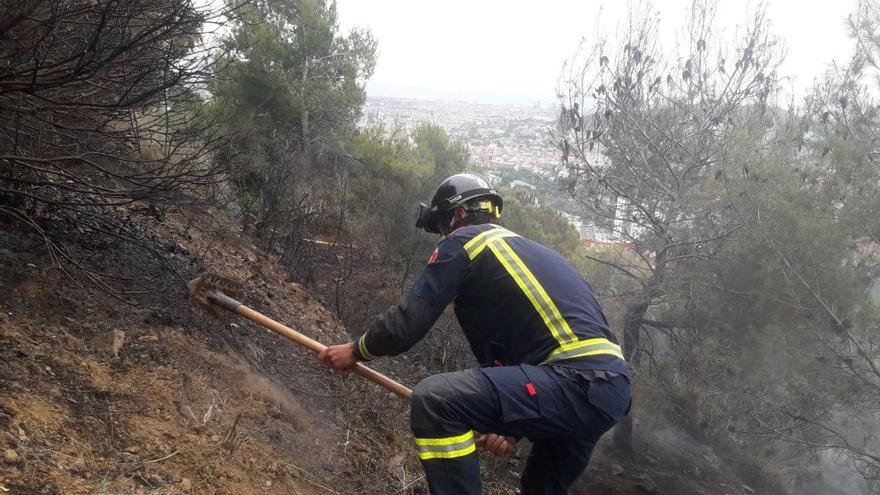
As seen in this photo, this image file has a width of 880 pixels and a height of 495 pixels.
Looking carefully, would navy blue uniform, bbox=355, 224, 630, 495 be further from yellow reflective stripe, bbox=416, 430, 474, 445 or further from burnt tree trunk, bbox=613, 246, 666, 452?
burnt tree trunk, bbox=613, 246, 666, 452

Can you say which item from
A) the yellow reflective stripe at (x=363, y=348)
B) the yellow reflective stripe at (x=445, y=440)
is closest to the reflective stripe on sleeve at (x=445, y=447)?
the yellow reflective stripe at (x=445, y=440)

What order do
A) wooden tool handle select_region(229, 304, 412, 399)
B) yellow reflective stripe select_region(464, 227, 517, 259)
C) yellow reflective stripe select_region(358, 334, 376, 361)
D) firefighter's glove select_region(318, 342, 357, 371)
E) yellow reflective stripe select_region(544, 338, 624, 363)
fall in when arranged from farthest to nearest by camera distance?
wooden tool handle select_region(229, 304, 412, 399), firefighter's glove select_region(318, 342, 357, 371), yellow reflective stripe select_region(358, 334, 376, 361), yellow reflective stripe select_region(464, 227, 517, 259), yellow reflective stripe select_region(544, 338, 624, 363)

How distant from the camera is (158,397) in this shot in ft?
10.6

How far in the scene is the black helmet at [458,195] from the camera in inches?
122

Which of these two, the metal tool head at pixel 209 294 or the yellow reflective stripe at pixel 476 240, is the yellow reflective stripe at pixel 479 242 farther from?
the metal tool head at pixel 209 294

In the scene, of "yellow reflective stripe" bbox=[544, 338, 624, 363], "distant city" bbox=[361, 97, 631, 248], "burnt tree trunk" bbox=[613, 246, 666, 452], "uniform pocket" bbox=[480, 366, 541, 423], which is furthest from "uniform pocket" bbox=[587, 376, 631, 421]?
"burnt tree trunk" bbox=[613, 246, 666, 452]

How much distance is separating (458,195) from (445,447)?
4.19 ft

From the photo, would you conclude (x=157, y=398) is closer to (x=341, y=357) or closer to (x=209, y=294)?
(x=209, y=294)

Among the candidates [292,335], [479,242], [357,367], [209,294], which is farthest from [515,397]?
[209,294]

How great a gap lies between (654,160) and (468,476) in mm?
10330

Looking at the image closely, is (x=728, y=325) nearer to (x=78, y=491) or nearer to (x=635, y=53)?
(x=635, y=53)

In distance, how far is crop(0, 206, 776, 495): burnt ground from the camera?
8.62 feet

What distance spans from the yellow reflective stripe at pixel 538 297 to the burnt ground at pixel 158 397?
1770mm

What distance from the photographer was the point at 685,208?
1105 centimetres
